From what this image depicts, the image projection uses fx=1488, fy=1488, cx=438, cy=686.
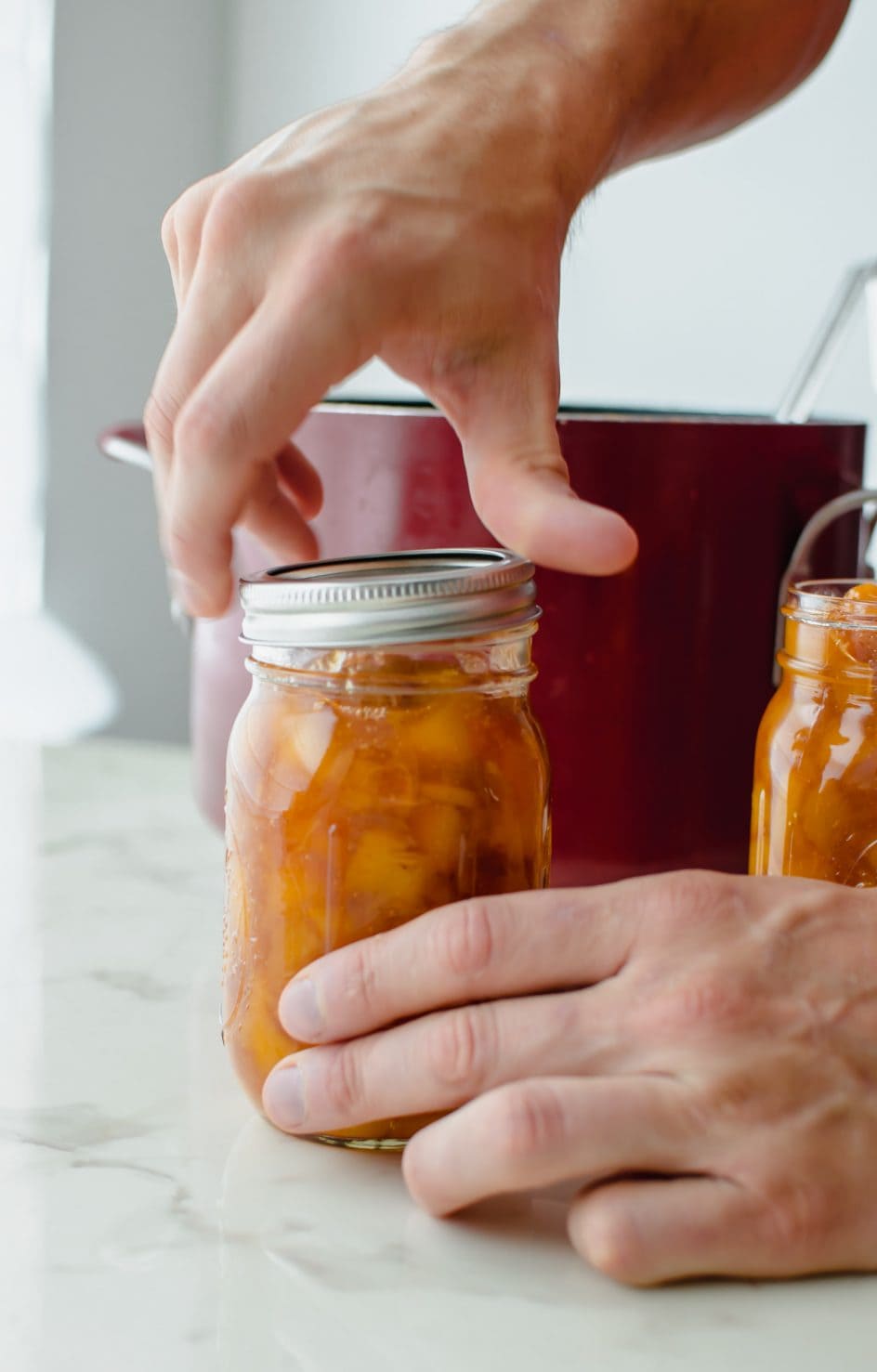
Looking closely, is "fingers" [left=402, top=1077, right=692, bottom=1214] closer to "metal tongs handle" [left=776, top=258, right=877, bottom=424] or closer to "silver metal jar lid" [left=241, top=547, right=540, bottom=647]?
"silver metal jar lid" [left=241, top=547, right=540, bottom=647]

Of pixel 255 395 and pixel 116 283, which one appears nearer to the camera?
pixel 255 395

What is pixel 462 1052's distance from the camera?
1.58 feet

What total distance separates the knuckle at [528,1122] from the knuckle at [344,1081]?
0.06m

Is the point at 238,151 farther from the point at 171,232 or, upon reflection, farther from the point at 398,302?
the point at 398,302

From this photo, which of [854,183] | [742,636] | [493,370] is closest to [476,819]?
[493,370]

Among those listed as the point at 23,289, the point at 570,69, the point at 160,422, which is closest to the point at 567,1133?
the point at 160,422

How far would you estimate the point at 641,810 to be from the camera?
75cm

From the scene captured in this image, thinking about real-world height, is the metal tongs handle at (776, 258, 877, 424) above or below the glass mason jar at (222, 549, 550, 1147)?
above

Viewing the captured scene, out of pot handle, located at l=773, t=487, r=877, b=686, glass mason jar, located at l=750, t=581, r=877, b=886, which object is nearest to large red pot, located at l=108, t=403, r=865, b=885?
pot handle, located at l=773, t=487, r=877, b=686

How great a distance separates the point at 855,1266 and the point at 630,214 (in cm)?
187

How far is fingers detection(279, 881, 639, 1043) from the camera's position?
0.49m

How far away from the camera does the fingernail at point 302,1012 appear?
50 centimetres

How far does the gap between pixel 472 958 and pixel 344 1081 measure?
0.20ft

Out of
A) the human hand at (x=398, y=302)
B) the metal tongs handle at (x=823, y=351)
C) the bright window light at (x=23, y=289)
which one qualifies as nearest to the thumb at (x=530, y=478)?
the human hand at (x=398, y=302)
